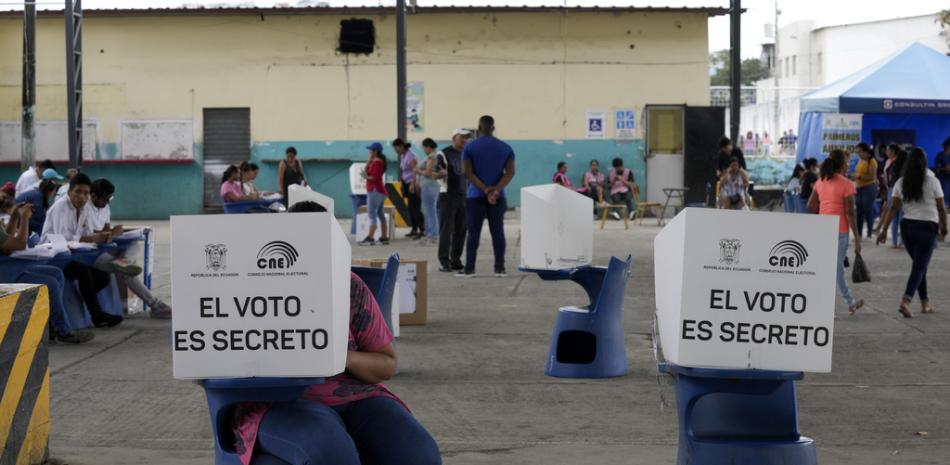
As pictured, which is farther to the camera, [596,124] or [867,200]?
[596,124]

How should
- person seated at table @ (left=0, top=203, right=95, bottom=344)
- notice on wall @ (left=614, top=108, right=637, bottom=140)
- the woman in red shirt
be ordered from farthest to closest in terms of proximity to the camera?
notice on wall @ (left=614, top=108, right=637, bottom=140)
the woman in red shirt
person seated at table @ (left=0, top=203, right=95, bottom=344)

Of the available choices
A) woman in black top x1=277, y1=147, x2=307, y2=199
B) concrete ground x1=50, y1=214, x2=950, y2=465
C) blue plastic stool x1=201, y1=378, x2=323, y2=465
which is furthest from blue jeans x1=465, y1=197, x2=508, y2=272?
blue plastic stool x1=201, y1=378, x2=323, y2=465

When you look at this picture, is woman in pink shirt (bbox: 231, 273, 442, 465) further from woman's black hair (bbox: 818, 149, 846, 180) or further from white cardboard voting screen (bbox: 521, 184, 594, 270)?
woman's black hair (bbox: 818, 149, 846, 180)

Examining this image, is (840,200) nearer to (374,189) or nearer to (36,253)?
(36,253)

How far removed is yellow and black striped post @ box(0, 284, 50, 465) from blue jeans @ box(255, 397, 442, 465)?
7.59 ft

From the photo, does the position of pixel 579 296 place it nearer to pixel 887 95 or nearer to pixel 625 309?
pixel 625 309

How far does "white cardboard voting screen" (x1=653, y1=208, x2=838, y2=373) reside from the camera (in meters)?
5.18

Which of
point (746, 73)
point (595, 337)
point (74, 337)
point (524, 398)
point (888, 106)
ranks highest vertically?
point (746, 73)

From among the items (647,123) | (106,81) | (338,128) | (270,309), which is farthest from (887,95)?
(270,309)

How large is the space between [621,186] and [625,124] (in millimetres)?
2431

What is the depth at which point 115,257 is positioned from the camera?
1208cm

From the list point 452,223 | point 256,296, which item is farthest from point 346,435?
point 452,223

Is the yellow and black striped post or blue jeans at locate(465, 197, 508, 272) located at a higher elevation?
blue jeans at locate(465, 197, 508, 272)

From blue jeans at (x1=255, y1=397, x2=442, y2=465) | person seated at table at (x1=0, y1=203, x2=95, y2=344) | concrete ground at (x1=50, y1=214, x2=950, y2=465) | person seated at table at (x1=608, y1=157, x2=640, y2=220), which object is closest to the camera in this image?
blue jeans at (x1=255, y1=397, x2=442, y2=465)
